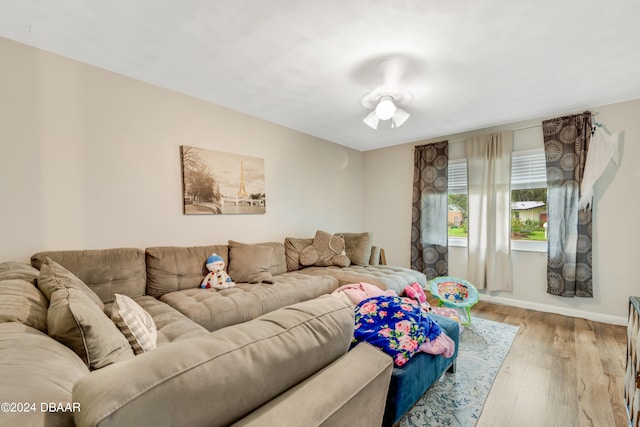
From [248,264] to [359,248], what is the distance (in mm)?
1627

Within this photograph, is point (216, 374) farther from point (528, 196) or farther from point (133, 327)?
point (528, 196)

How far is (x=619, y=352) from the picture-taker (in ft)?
7.82

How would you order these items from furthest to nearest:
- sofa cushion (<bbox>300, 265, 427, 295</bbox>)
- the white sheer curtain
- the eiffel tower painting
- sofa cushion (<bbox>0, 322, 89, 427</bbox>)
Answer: the white sheer curtain < the eiffel tower painting < sofa cushion (<bbox>300, 265, 427, 295</bbox>) < sofa cushion (<bbox>0, 322, 89, 427</bbox>)

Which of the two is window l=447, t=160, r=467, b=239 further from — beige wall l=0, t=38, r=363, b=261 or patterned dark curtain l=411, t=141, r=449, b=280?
beige wall l=0, t=38, r=363, b=261

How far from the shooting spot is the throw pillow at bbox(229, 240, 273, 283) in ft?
8.86

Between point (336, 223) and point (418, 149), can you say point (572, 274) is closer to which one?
point (418, 149)

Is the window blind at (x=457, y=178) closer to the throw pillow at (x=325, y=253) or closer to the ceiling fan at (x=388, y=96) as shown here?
the ceiling fan at (x=388, y=96)

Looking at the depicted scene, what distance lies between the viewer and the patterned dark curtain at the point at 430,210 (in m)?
4.12

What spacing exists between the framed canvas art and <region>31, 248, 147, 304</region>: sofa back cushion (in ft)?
2.45

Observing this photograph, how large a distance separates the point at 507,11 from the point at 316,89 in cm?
155

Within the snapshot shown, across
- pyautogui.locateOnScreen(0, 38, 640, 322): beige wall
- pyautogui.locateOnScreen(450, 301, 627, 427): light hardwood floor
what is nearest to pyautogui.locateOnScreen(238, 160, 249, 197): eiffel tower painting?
pyautogui.locateOnScreen(0, 38, 640, 322): beige wall

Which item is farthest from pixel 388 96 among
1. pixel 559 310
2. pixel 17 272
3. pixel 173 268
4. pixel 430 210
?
pixel 559 310

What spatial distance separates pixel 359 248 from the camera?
375 cm

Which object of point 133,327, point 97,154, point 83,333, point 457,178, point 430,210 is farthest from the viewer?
point 430,210
